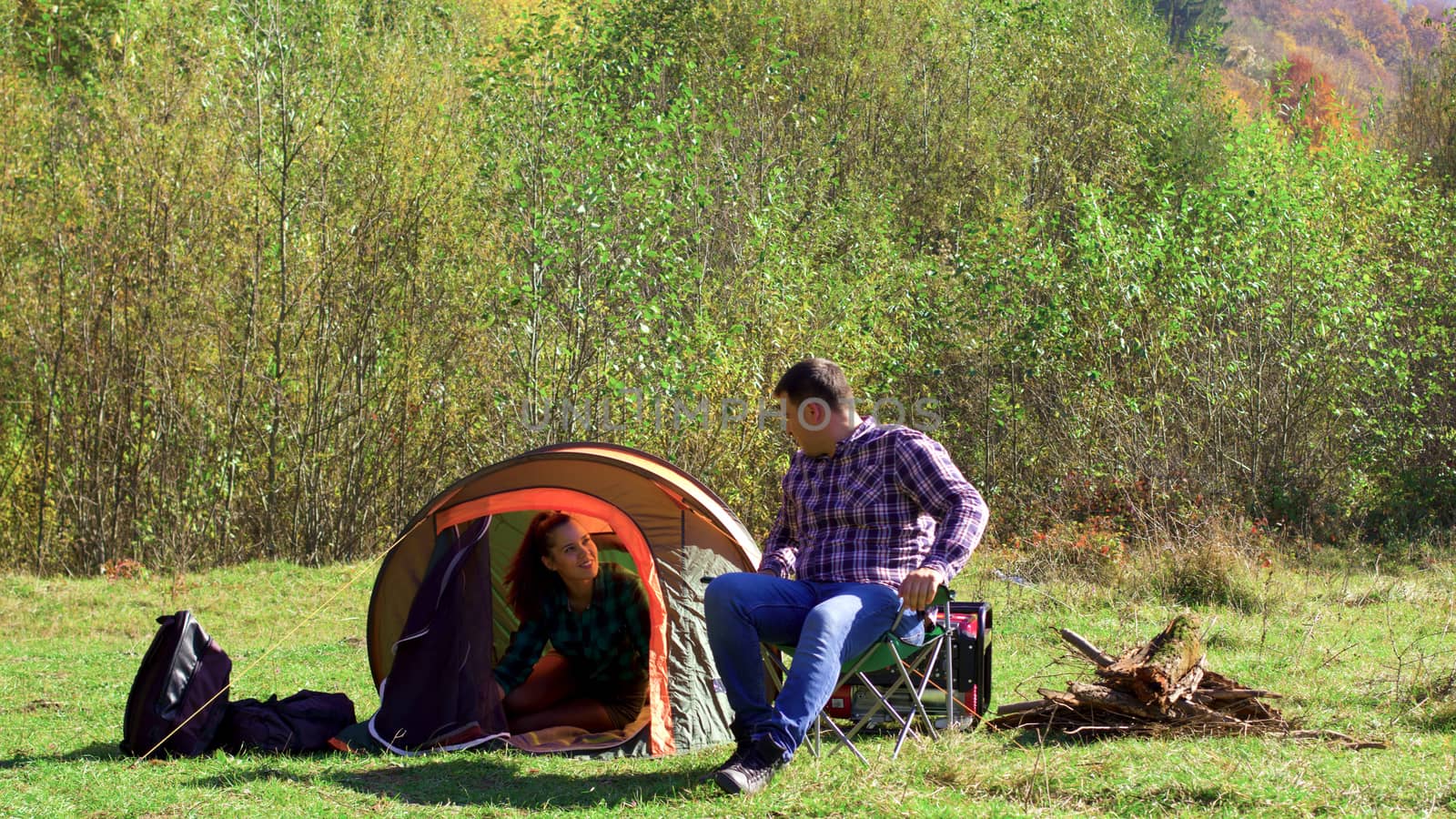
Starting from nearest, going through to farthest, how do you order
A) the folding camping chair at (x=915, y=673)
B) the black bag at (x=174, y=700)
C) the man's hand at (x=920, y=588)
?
1. the man's hand at (x=920, y=588)
2. the folding camping chair at (x=915, y=673)
3. the black bag at (x=174, y=700)

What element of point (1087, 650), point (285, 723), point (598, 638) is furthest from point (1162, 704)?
point (285, 723)

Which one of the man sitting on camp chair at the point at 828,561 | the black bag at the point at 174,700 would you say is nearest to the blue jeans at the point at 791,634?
the man sitting on camp chair at the point at 828,561

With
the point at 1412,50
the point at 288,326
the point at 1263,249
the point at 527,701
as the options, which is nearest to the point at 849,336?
the point at 1263,249

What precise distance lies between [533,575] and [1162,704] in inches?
95.8

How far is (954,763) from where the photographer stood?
4.01 metres

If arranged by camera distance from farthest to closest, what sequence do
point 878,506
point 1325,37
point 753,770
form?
1. point 1325,37
2. point 878,506
3. point 753,770

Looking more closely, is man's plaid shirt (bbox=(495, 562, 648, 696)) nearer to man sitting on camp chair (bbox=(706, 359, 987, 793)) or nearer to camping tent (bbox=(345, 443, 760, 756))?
camping tent (bbox=(345, 443, 760, 756))

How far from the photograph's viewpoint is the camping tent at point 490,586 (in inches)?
198

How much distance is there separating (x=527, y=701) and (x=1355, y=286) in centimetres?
937

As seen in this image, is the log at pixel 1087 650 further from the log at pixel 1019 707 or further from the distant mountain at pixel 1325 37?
the distant mountain at pixel 1325 37

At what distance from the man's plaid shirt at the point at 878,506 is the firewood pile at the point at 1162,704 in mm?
867

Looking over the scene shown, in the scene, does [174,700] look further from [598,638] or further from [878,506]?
[878,506]

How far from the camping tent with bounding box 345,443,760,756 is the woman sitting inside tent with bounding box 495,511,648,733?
0.37 feet

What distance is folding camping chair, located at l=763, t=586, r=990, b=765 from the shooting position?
4250 millimetres
